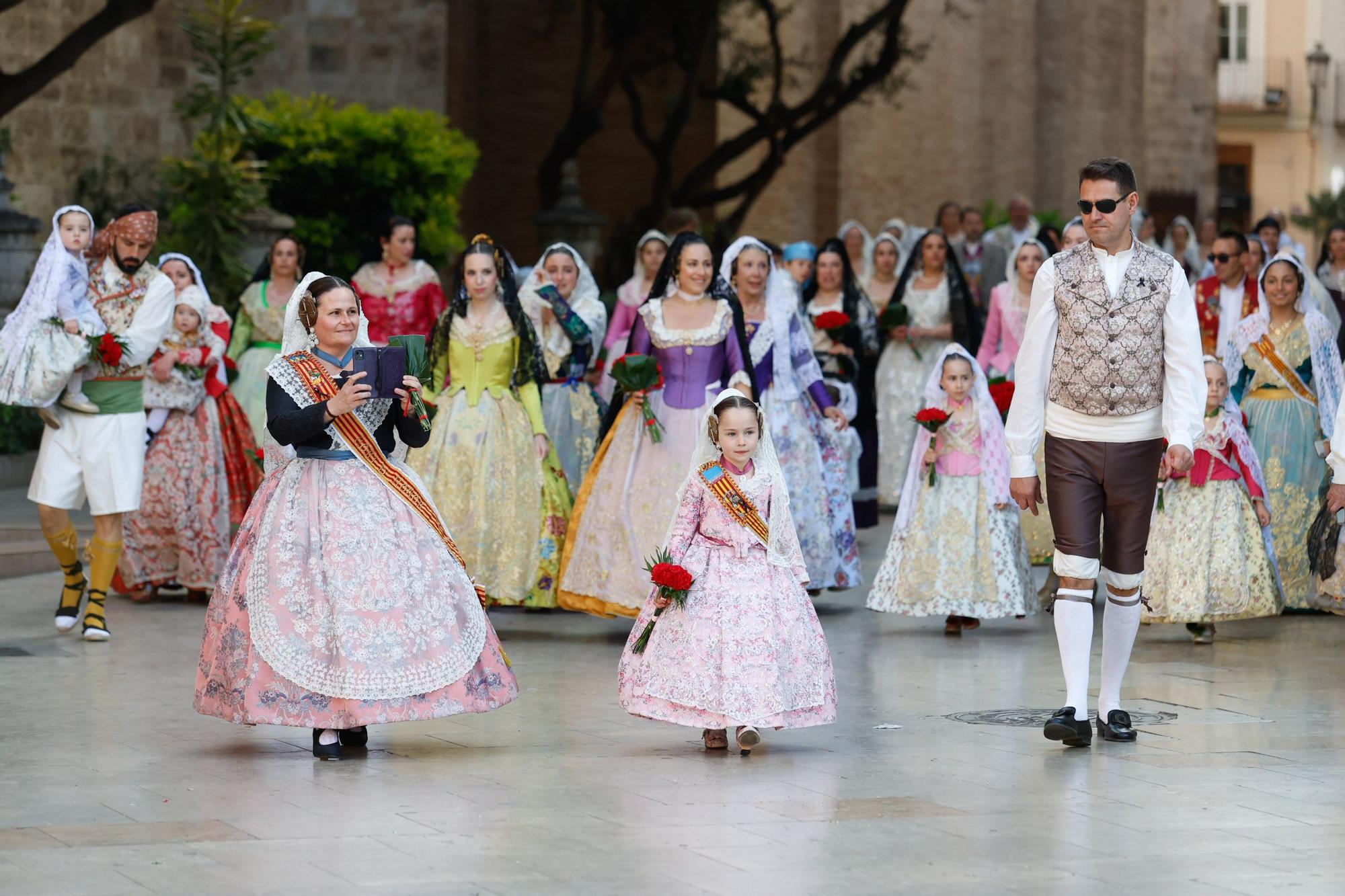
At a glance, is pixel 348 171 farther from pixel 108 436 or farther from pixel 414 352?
pixel 414 352

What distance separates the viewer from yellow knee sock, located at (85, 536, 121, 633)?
10.6 meters

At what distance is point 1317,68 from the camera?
51.2 metres

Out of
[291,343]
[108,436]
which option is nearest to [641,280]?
[108,436]

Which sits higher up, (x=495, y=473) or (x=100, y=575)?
(x=495, y=473)

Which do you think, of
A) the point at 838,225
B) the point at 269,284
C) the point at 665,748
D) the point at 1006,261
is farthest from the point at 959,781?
the point at 838,225

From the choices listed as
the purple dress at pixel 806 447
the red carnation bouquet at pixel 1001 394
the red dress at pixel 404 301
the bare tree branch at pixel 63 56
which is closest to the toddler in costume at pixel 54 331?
the red dress at pixel 404 301

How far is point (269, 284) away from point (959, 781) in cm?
686

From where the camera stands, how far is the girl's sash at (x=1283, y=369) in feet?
38.9

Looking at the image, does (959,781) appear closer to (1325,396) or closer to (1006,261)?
(1325,396)

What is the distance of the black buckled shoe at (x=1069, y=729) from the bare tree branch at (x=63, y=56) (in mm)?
9954

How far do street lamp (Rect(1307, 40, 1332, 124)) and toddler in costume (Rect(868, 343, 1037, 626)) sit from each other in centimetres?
4202

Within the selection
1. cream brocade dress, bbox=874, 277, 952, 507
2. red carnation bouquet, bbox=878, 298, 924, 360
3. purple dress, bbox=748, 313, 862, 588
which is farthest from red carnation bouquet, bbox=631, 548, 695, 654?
cream brocade dress, bbox=874, 277, 952, 507

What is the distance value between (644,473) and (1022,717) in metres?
2.69
